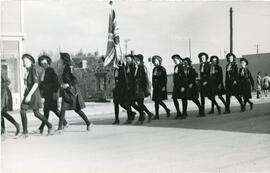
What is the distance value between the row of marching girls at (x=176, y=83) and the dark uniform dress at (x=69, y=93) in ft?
5.33

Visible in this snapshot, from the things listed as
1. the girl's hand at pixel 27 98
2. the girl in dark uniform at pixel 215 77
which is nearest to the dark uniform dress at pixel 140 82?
the girl in dark uniform at pixel 215 77

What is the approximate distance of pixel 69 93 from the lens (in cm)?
1054

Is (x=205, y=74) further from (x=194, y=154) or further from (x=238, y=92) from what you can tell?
(x=194, y=154)

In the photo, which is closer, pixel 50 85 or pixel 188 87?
pixel 50 85

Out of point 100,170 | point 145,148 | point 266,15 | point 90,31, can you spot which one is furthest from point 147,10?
point 100,170

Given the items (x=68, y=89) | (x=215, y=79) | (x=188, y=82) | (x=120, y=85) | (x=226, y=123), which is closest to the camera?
(x=68, y=89)

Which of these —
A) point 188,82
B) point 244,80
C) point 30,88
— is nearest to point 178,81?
point 188,82

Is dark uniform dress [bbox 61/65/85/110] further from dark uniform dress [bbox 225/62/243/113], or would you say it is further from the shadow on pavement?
dark uniform dress [bbox 225/62/243/113]

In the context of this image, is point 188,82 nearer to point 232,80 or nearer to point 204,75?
point 204,75

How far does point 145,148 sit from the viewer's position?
8.51 meters

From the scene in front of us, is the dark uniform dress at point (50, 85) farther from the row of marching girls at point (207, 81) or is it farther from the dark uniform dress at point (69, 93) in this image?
the row of marching girls at point (207, 81)

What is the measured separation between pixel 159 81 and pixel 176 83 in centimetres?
54

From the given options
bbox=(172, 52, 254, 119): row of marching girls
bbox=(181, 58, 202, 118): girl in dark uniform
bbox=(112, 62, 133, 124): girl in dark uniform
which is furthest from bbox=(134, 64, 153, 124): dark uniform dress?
bbox=(181, 58, 202, 118): girl in dark uniform

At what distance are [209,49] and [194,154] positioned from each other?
19.9ft
